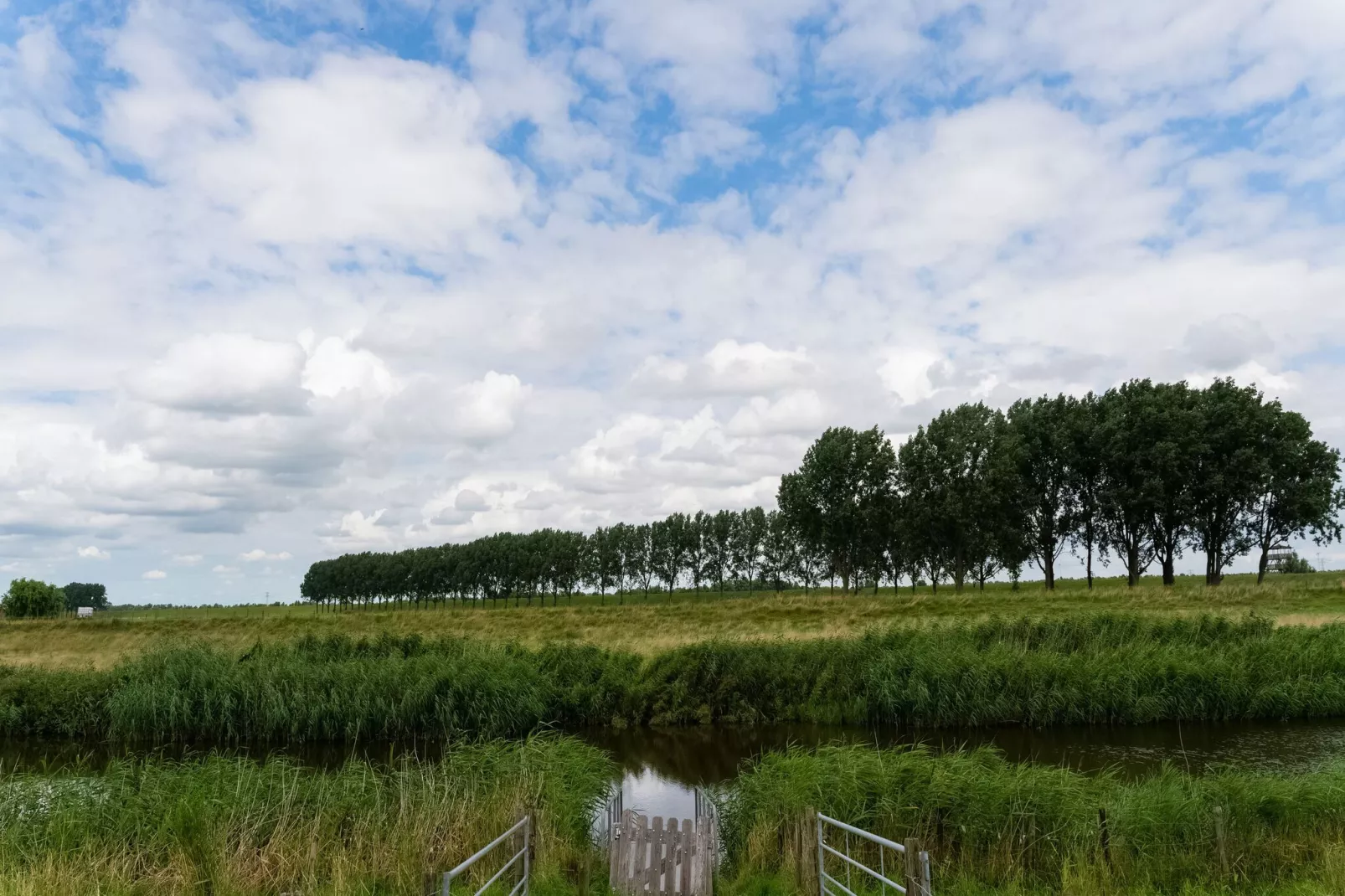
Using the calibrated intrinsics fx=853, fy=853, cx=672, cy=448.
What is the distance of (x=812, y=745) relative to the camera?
2564 centimetres

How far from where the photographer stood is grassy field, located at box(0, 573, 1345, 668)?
39.7 metres

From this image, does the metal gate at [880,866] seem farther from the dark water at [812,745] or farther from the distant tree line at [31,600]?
the distant tree line at [31,600]

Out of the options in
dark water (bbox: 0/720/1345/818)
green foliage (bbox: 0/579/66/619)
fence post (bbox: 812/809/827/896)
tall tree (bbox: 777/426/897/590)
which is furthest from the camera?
green foliage (bbox: 0/579/66/619)

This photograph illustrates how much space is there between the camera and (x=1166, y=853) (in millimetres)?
12016

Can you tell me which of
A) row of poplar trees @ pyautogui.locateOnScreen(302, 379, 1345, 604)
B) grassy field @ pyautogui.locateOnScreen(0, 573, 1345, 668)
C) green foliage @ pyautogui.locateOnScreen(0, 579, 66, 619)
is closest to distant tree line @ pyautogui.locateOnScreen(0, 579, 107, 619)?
green foliage @ pyautogui.locateOnScreen(0, 579, 66, 619)

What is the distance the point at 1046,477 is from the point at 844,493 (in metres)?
16.9

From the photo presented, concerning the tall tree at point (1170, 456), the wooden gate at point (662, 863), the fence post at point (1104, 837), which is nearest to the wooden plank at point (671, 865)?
the wooden gate at point (662, 863)

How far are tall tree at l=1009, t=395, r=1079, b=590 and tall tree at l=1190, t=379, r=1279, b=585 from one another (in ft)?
27.0

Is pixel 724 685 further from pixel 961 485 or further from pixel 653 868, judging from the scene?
pixel 961 485

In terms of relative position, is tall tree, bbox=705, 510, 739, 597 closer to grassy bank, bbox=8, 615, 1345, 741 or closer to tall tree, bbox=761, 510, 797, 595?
tall tree, bbox=761, 510, 797, 595

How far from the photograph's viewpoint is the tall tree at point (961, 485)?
6425 cm

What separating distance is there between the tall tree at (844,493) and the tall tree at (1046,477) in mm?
11170

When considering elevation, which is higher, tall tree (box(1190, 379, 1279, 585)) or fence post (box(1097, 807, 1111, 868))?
tall tree (box(1190, 379, 1279, 585))

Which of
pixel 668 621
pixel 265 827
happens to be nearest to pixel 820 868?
pixel 265 827
